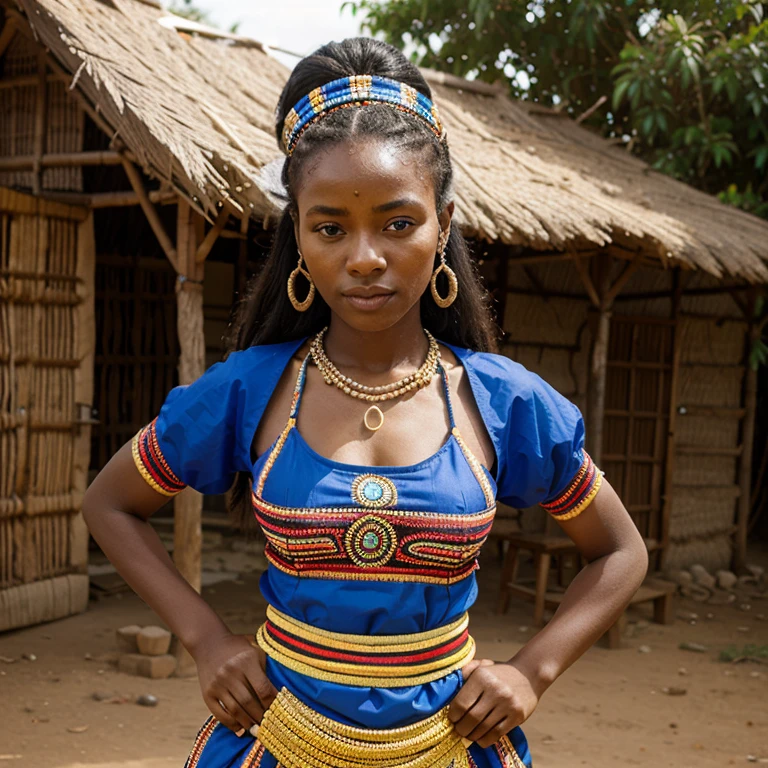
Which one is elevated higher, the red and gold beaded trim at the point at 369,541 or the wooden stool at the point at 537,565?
the red and gold beaded trim at the point at 369,541

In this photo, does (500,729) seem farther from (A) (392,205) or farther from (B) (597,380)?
(B) (597,380)

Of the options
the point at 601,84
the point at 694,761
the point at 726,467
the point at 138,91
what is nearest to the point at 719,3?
the point at 601,84

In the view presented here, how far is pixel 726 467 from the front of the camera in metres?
8.73

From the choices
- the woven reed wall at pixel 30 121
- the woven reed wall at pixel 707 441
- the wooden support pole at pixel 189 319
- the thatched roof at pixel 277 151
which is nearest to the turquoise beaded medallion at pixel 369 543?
the thatched roof at pixel 277 151

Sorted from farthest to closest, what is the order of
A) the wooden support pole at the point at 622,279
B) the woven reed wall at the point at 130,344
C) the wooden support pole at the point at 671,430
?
1. the wooden support pole at the point at 671,430
2. the woven reed wall at the point at 130,344
3. the wooden support pole at the point at 622,279

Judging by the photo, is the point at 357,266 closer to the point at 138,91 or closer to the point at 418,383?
the point at 418,383

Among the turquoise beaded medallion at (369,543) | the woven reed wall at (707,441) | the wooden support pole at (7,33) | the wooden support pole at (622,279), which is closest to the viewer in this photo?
the turquoise beaded medallion at (369,543)

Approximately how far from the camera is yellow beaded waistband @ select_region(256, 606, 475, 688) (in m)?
1.45

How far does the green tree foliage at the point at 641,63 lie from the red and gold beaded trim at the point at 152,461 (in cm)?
766

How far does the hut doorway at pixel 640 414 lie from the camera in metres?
8.05

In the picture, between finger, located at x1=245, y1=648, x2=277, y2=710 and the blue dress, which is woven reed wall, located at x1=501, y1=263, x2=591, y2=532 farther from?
finger, located at x1=245, y1=648, x2=277, y2=710

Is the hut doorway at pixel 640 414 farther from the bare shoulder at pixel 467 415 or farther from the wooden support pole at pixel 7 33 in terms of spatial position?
the bare shoulder at pixel 467 415

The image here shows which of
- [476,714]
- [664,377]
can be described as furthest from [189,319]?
[664,377]

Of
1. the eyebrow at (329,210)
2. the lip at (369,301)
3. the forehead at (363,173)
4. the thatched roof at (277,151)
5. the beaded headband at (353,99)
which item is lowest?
the lip at (369,301)
